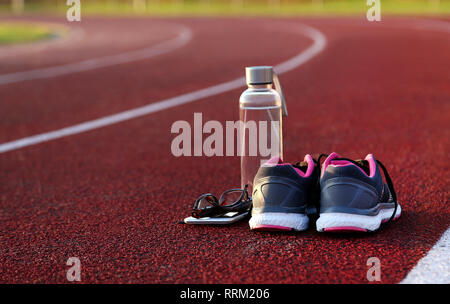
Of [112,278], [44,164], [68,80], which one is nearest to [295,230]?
→ [112,278]

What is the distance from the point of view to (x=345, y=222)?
10.8 ft

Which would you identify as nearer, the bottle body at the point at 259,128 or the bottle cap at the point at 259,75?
the bottle cap at the point at 259,75

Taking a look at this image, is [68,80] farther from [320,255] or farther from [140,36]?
[140,36]

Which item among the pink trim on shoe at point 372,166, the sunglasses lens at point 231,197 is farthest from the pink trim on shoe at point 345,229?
the sunglasses lens at point 231,197

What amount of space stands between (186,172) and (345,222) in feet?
6.71

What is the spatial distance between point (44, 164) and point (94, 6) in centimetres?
4743

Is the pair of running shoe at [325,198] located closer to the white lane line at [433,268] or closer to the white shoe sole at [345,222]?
the white shoe sole at [345,222]

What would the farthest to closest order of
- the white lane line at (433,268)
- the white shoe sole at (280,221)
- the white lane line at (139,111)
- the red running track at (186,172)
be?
the white lane line at (139,111), the white shoe sole at (280,221), the red running track at (186,172), the white lane line at (433,268)

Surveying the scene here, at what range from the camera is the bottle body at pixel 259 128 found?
4078mm

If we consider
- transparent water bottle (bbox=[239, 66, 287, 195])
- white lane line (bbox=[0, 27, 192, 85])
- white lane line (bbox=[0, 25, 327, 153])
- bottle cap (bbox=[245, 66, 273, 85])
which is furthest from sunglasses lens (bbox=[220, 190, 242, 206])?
white lane line (bbox=[0, 27, 192, 85])

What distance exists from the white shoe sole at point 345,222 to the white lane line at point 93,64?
341 inches

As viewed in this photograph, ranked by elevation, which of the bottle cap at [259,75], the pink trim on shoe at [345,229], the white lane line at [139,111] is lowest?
the white lane line at [139,111]

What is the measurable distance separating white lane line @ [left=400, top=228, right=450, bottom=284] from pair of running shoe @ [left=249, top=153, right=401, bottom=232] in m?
0.38

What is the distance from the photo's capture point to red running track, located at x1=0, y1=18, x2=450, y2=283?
3.06 m
